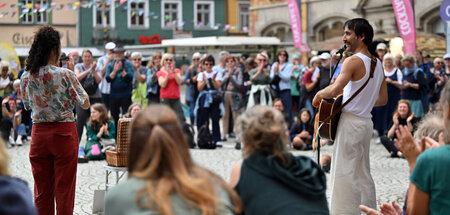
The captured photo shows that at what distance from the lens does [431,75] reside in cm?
1534

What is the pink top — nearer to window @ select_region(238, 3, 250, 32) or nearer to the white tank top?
the white tank top

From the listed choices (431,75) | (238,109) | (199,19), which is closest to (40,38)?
(238,109)

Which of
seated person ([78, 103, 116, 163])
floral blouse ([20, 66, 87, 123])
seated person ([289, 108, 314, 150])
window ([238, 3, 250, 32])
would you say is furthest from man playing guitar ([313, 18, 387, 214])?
window ([238, 3, 250, 32])

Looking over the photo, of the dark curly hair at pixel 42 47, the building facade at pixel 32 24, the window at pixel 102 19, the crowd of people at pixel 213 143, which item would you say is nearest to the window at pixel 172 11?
the window at pixel 102 19

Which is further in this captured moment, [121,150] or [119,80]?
[119,80]

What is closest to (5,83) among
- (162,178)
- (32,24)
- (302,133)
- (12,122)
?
(12,122)

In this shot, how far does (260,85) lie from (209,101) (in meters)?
1.10

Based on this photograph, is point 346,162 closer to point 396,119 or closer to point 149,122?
point 149,122

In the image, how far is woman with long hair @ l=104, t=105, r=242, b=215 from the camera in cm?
303

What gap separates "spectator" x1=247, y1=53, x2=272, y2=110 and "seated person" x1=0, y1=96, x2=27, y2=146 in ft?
14.8

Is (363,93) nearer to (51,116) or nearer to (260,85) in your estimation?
(51,116)

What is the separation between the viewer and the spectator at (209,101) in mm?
14562

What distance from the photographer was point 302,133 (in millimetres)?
13797

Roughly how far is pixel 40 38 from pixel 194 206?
10.5 feet
